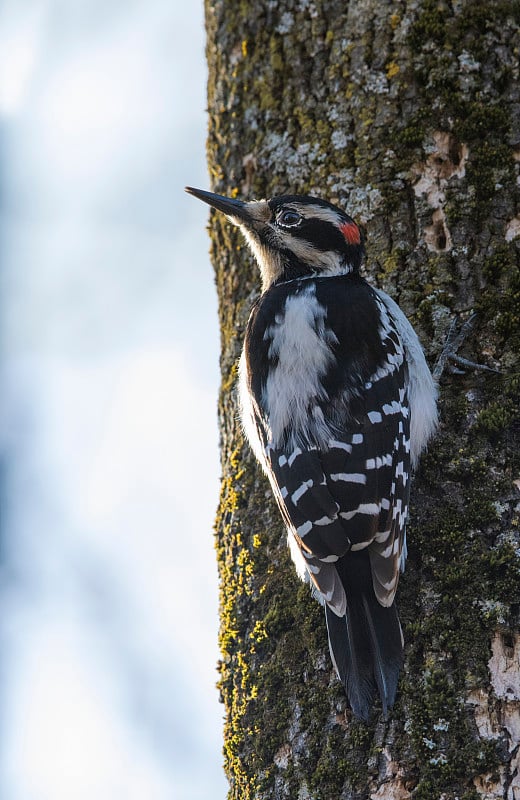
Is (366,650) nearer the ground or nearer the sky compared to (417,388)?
nearer the ground

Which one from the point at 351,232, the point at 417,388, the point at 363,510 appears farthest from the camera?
the point at 351,232

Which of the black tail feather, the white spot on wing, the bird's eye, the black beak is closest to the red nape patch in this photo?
the bird's eye

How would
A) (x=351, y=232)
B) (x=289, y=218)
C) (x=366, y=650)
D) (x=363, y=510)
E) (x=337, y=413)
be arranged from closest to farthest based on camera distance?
1. (x=366, y=650)
2. (x=363, y=510)
3. (x=337, y=413)
4. (x=351, y=232)
5. (x=289, y=218)

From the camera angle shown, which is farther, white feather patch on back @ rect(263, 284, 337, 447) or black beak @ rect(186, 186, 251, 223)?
black beak @ rect(186, 186, 251, 223)

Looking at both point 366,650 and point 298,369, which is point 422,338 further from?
point 366,650

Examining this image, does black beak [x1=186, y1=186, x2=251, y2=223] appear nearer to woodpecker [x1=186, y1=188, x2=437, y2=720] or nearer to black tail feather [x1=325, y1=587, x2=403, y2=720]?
woodpecker [x1=186, y1=188, x2=437, y2=720]

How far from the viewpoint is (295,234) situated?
352 cm

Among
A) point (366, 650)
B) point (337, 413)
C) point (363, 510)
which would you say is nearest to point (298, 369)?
point (337, 413)

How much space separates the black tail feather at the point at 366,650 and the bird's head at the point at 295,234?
1.29 meters

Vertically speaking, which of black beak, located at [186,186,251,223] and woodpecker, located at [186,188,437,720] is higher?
black beak, located at [186,186,251,223]

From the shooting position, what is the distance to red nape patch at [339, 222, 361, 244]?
3159 mm

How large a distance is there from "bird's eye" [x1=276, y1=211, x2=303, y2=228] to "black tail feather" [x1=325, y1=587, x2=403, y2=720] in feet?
4.74

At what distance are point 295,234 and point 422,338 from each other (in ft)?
2.53

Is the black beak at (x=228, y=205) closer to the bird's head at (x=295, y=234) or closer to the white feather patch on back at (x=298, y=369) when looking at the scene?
the bird's head at (x=295, y=234)
